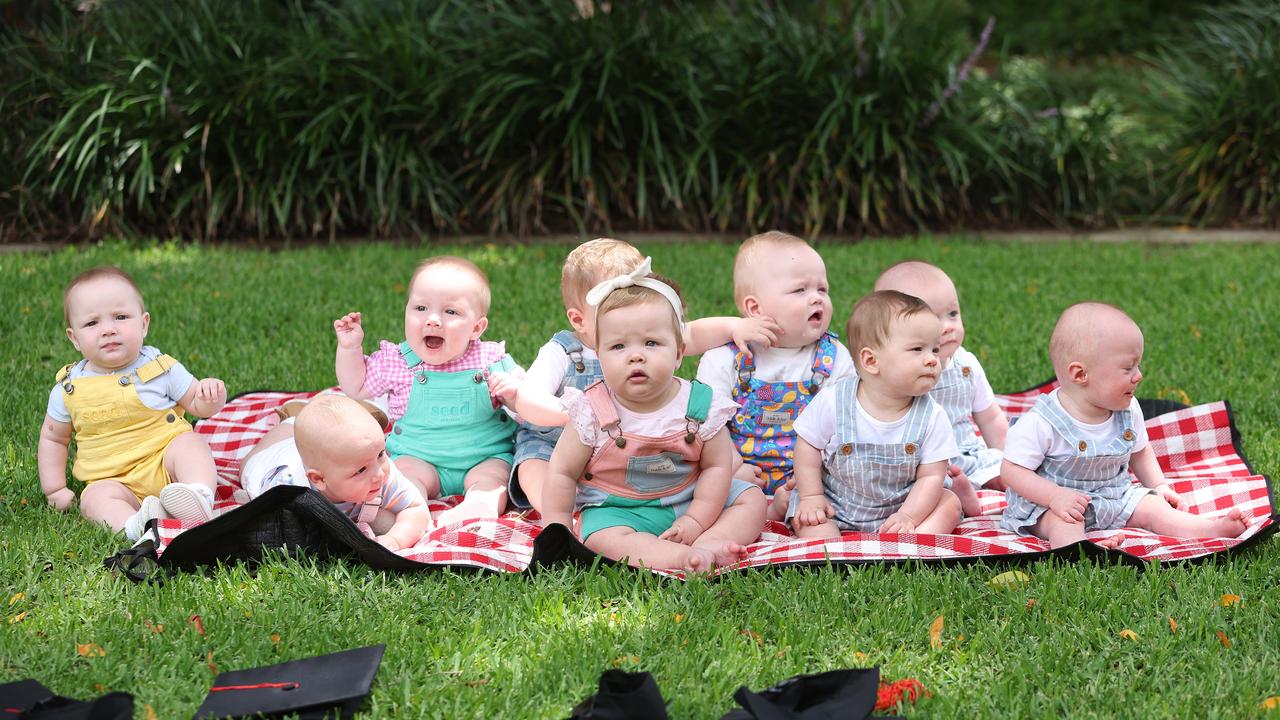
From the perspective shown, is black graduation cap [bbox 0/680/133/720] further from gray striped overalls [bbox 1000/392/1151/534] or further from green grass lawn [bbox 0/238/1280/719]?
gray striped overalls [bbox 1000/392/1151/534]

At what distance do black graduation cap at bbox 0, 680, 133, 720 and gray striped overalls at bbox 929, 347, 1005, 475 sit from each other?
2.78 m

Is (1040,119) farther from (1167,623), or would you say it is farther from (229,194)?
(1167,623)

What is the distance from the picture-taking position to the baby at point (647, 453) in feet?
11.3

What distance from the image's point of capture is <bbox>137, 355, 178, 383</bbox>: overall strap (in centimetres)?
404

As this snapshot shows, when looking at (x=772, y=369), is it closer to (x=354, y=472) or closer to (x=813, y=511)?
(x=813, y=511)

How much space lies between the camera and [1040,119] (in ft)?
29.7

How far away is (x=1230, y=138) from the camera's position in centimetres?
861

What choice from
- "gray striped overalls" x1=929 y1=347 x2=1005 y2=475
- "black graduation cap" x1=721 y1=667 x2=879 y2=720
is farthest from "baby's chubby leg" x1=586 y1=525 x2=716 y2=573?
"gray striped overalls" x1=929 y1=347 x2=1005 y2=475

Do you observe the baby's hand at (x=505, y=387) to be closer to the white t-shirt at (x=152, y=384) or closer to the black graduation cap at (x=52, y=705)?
the white t-shirt at (x=152, y=384)

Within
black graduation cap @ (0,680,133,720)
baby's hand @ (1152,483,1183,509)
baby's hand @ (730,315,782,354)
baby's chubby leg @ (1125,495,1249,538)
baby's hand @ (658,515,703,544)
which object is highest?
baby's hand @ (730,315,782,354)

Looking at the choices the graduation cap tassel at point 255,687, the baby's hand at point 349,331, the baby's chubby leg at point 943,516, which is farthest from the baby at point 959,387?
the graduation cap tassel at point 255,687

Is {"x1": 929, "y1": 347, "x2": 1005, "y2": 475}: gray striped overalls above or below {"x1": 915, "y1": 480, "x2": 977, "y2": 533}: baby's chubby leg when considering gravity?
above

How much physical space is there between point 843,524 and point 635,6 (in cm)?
586

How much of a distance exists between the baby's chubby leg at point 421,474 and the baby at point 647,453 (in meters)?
0.66
